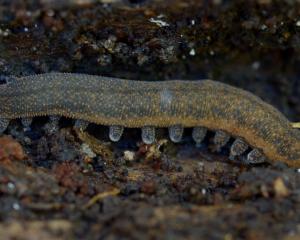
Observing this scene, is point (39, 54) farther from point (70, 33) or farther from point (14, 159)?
point (14, 159)

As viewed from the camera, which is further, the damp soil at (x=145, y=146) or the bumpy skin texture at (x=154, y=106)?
the bumpy skin texture at (x=154, y=106)

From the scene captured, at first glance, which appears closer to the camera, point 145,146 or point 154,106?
point 154,106

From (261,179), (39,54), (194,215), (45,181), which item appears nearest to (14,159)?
(45,181)

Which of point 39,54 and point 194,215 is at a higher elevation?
point 39,54

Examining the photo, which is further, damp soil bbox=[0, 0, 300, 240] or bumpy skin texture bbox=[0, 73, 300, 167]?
bumpy skin texture bbox=[0, 73, 300, 167]
